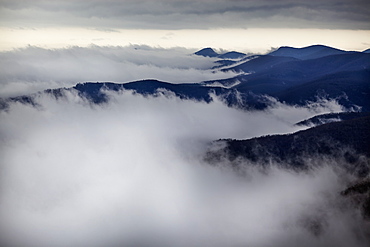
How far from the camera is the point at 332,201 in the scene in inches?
4407

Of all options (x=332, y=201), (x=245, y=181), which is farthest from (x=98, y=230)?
(x=332, y=201)

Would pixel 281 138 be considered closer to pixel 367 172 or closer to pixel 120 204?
pixel 367 172

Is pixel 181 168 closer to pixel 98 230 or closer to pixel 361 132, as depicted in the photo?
pixel 98 230

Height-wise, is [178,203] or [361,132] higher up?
[361,132]

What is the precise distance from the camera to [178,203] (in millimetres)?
178000

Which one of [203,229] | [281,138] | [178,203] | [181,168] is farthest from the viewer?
[181,168]

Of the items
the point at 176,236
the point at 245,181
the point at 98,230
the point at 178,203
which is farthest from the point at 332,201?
the point at 98,230

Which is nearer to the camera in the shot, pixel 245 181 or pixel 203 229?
pixel 203 229

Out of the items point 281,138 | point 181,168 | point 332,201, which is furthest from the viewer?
point 181,168

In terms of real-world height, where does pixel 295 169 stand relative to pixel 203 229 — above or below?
above

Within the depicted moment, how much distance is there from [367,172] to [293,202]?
100 ft

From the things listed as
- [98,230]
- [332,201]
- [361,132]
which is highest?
[361,132]

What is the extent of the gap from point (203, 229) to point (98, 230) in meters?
60.6

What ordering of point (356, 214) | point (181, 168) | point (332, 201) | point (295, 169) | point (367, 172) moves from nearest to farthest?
point (356, 214), point (332, 201), point (367, 172), point (295, 169), point (181, 168)
